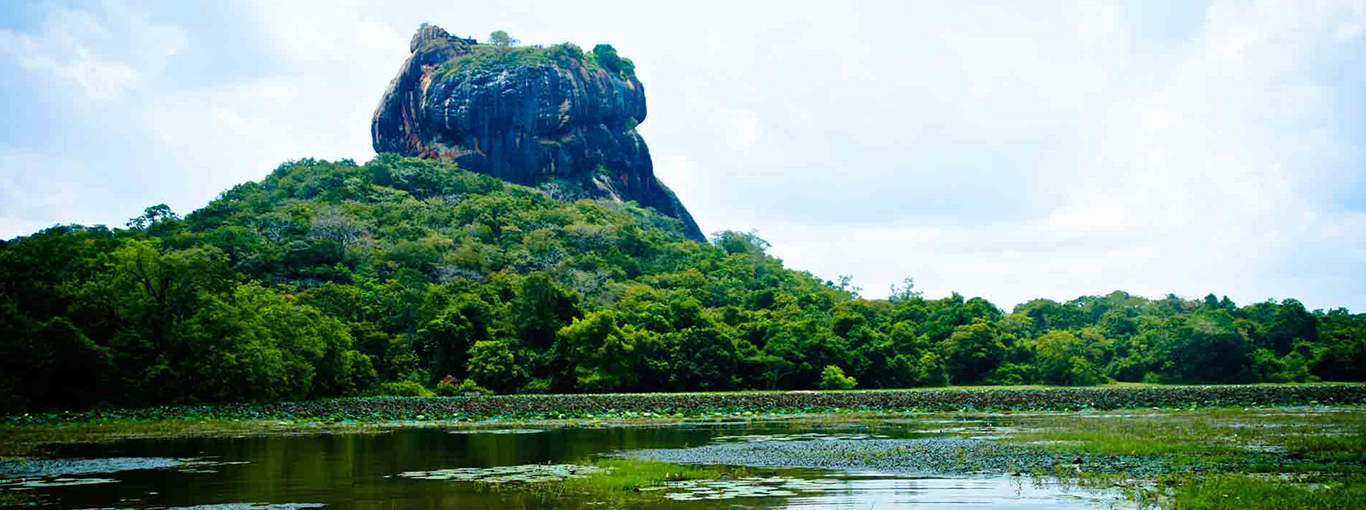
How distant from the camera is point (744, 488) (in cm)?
2072

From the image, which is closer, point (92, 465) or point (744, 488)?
point (744, 488)

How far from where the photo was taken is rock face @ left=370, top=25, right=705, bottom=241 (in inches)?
6053

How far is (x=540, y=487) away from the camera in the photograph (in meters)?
21.4

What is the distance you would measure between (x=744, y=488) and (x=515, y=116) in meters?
138

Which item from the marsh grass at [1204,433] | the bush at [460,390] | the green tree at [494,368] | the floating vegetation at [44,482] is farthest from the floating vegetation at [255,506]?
the green tree at [494,368]

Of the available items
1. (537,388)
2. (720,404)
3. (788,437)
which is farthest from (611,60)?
(788,437)

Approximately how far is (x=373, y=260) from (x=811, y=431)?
69103mm

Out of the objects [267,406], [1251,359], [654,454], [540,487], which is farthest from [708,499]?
[1251,359]

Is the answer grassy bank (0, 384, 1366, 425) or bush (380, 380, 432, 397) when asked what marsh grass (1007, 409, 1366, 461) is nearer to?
grassy bank (0, 384, 1366, 425)

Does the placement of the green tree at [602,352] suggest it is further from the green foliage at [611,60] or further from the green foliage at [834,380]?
the green foliage at [611,60]

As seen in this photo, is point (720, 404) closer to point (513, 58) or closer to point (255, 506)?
point (255, 506)

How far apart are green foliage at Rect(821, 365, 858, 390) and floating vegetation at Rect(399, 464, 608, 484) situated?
52328mm

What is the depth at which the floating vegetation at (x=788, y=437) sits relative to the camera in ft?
112

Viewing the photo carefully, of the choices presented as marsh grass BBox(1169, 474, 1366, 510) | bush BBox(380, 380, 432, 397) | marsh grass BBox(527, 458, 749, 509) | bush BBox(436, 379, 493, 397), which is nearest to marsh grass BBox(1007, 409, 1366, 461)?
marsh grass BBox(1169, 474, 1366, 510)
